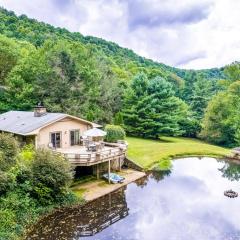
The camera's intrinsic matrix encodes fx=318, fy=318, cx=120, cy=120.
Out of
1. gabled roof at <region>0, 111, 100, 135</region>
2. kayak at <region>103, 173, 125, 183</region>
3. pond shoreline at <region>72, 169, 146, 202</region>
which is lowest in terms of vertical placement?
pond shoreline at <region>72, 169, 146, 202</region>

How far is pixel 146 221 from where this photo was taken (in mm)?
18141

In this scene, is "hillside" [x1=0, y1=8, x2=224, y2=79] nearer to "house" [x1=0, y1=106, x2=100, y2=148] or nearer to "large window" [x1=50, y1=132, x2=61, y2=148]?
"house" [x1=0, y1=106, x2=100, y2=148]

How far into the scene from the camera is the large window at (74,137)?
27.0 m

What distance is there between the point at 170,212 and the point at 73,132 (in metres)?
11.4

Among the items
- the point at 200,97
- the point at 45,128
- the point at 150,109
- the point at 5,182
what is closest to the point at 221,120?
the point at 150,109

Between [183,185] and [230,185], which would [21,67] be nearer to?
[183,185]

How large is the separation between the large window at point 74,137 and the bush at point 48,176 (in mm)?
7937

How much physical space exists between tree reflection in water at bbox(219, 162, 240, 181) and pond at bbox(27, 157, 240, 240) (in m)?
1.54

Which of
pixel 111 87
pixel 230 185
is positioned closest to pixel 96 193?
pixel 230 185

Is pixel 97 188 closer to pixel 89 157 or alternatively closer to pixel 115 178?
pixel 115 178

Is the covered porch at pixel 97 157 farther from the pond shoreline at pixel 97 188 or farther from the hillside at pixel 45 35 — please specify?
the hillside at pixel 45 35

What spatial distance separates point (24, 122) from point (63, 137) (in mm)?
3344

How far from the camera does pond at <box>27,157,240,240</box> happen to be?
54.2 ft

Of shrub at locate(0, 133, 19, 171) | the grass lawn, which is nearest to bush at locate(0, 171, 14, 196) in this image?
shrub at locate(0, 133, 19, 171)
